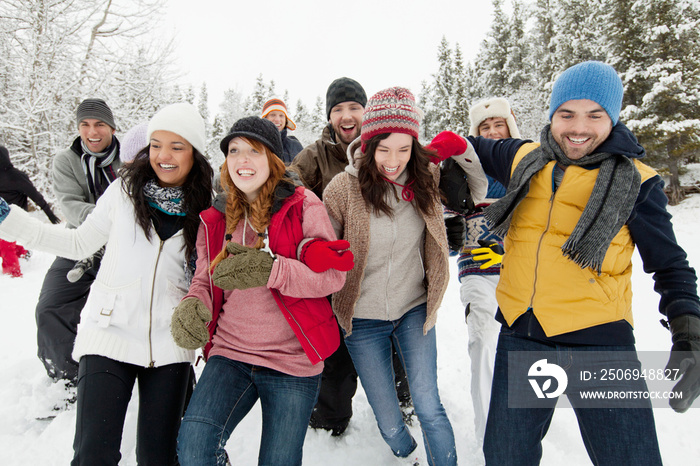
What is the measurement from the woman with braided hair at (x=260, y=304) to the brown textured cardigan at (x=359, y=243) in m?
0.22

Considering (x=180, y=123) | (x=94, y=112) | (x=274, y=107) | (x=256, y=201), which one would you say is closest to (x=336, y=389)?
(x=256, y=201)

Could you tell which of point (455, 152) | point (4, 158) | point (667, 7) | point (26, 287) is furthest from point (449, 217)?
point (667, 7)

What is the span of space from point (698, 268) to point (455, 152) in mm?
10086

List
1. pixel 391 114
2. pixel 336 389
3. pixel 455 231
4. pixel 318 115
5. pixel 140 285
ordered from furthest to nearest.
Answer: pixel 318 115 < pixel 336 389 < pixel 455 231 < pixel 391 114 < pixel 140 285

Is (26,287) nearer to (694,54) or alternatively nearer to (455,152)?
(455,152)

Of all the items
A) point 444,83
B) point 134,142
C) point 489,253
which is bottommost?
point 489,253

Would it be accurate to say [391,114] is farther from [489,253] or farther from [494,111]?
[494,111]

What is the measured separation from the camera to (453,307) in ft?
22.9

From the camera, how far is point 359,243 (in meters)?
2.57

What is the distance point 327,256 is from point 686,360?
1.94 metres

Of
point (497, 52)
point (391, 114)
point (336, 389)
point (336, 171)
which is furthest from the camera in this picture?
point (497, 52)

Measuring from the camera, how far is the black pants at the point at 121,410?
2.08 metres

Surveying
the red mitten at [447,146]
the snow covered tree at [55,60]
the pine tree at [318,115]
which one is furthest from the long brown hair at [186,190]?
the pine tree at [318,115]

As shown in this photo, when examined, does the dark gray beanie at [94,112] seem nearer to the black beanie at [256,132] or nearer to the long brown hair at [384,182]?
the black beanie at [256,132]
